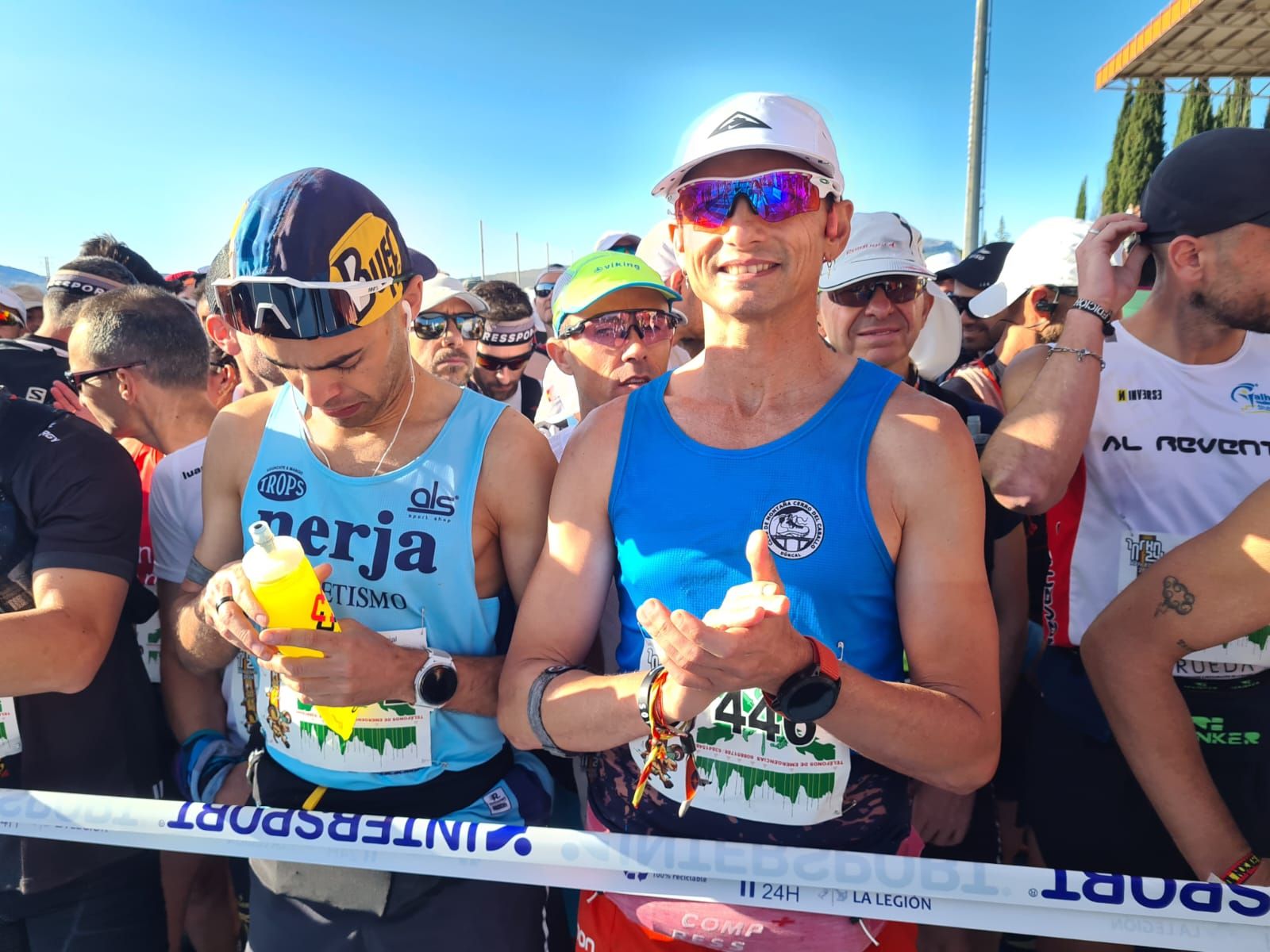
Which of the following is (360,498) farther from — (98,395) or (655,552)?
(98,395)

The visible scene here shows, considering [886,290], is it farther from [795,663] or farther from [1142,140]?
[1142,140]

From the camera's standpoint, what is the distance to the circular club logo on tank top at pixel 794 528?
1.63m

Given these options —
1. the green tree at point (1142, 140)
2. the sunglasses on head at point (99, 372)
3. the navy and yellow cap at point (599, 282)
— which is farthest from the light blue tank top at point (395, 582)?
the green tree at point (1142, 140)

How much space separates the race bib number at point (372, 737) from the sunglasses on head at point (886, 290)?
6.81 ft

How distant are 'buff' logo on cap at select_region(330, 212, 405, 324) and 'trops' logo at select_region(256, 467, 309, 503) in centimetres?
45

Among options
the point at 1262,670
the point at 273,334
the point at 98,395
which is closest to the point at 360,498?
the point at 273,334

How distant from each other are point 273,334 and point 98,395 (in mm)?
1588

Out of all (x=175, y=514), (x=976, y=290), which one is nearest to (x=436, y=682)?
(x=175, y=514)

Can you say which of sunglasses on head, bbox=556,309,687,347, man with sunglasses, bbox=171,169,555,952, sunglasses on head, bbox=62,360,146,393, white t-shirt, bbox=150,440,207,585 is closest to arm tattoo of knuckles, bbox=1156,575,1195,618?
man with sunglasses, bbox=171,169,555,952

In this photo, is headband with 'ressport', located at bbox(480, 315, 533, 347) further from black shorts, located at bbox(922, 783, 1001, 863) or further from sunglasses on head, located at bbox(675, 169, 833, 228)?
black shorts, located at bbox(922, 783, 1001, 863)

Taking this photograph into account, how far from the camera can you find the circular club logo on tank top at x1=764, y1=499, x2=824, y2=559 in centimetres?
163

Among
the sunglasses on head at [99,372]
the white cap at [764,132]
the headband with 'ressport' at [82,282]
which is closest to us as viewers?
the white cap at [764,132]

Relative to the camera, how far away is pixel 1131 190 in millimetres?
29469

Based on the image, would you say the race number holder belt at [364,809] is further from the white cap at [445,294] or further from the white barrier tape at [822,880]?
the white cap at [445,294]
